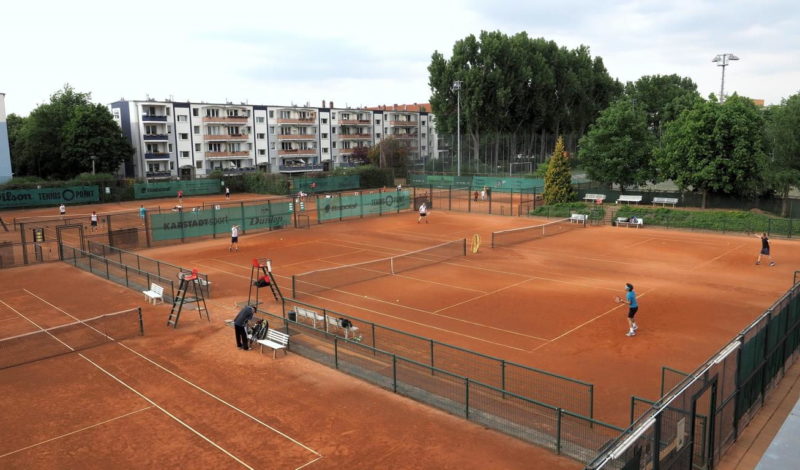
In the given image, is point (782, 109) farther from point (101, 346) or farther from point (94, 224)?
point (94, 224)

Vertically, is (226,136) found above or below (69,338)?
above

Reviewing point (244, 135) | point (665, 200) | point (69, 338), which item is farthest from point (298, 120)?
point (69, 338)

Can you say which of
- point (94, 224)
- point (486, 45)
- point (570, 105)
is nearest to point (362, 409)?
point (94, 224)

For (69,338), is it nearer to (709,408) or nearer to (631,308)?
(631,308)

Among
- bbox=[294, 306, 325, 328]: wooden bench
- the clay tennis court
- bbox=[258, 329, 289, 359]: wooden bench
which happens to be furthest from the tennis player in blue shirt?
bbox=[258, 329, 289, 359]: wooden bench

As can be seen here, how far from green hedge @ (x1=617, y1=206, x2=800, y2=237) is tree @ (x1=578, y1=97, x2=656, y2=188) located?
34.5ft

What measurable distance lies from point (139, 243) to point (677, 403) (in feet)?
117

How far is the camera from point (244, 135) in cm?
9244

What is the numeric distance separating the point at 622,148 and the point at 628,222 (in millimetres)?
13192

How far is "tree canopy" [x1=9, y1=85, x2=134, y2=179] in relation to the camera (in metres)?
76.6

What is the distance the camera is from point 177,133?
85500mm

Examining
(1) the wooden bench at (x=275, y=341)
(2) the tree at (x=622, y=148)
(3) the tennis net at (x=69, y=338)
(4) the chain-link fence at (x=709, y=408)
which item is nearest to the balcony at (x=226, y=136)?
(2) the tree at (x=622, y=148)

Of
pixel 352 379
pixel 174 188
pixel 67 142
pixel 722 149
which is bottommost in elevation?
pixel 352 379

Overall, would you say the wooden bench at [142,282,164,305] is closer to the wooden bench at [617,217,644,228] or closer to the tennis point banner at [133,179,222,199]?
the wooden bench at [617,217,644,228]
